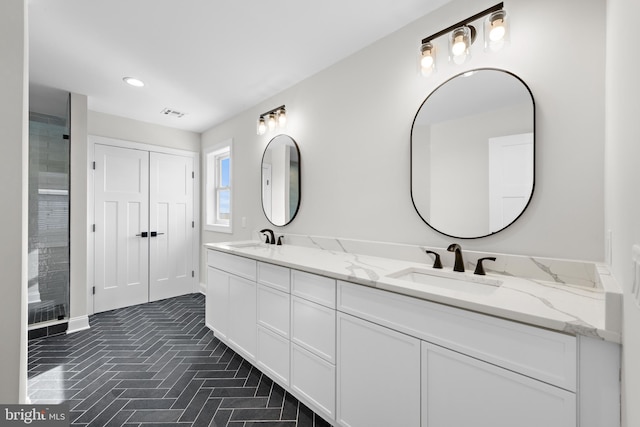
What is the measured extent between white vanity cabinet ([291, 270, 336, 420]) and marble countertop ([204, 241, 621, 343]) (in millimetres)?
104

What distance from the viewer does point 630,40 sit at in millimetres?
708

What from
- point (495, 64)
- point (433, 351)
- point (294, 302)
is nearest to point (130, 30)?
point (294, 302)

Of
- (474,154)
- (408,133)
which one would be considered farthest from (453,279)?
(408,133)

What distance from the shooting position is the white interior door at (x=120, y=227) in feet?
11.5

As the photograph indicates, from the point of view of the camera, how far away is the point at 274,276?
1979mm

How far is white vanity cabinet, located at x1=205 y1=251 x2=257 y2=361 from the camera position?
2.22 meters

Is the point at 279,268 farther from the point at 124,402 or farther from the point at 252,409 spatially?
the point at 124,402

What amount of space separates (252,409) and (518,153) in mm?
2193

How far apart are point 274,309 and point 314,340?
1.43 ft

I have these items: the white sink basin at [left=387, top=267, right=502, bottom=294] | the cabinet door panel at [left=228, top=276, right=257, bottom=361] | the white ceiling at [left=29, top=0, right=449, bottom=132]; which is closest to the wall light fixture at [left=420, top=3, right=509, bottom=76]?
the white ceiling at [left=29, top=0, right=449, bottom=132]

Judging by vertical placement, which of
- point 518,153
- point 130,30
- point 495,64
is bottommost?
point 518,153

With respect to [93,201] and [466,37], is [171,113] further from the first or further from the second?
[466,37]

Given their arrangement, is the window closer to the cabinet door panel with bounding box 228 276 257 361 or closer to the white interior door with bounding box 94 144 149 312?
the white interior door with bounding box 94 144 149 312

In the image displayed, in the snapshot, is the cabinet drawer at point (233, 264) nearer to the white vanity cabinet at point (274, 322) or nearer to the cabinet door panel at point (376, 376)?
the white vanity cabinet at point (274, 322)
